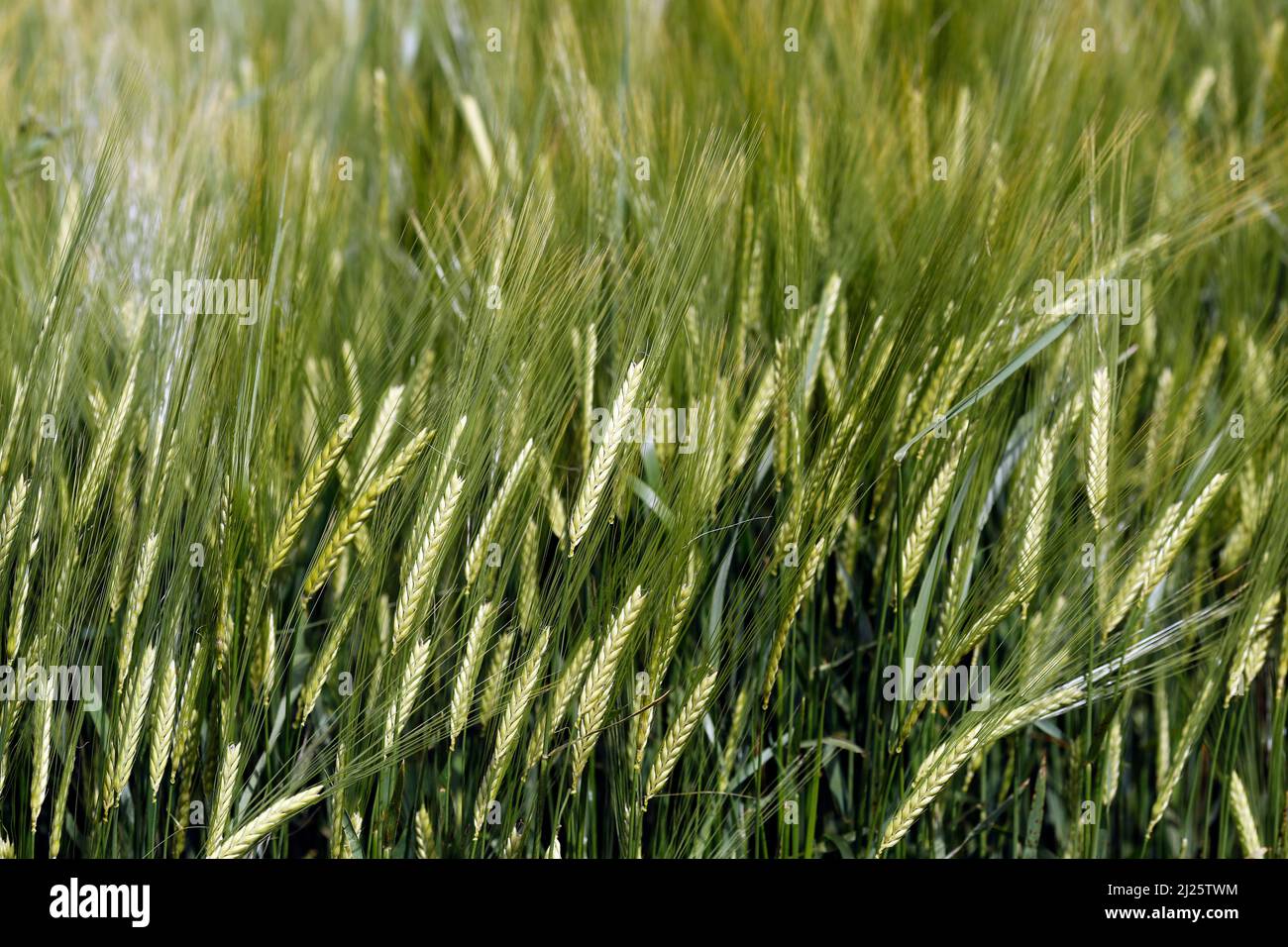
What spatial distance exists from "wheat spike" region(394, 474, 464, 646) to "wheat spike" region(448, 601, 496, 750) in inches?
2.0

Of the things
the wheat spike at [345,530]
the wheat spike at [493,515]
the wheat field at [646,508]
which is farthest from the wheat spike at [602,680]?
the wheat spike at [345,530]

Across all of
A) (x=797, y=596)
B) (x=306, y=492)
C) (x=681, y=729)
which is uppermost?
(x=306, y=492)

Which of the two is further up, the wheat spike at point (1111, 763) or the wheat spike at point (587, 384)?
the wheat spike at point (587, 384)

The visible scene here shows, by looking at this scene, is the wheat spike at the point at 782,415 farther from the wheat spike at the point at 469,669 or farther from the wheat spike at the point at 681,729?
the wheat spike at the point at 469,669

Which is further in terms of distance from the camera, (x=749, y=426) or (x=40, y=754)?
(x=749, y=426)

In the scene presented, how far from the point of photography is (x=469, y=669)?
85 centimetres

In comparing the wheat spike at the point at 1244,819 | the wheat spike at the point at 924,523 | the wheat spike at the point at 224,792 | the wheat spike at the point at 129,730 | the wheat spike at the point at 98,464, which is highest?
the wheat spike at the point at 98,464

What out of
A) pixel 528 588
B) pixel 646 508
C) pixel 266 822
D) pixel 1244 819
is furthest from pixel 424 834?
pixel 1244 819

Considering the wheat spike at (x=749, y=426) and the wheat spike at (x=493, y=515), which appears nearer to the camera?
the wheat spike at (x=493, y=515)

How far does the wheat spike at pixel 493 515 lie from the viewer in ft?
2.79

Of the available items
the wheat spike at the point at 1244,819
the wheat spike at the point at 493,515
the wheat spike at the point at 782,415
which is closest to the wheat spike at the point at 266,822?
the wheat spike at the point at 493,515

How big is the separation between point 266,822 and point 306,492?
0.28 meters

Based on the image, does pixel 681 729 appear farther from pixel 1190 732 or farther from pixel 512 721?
pixel 1190 732
